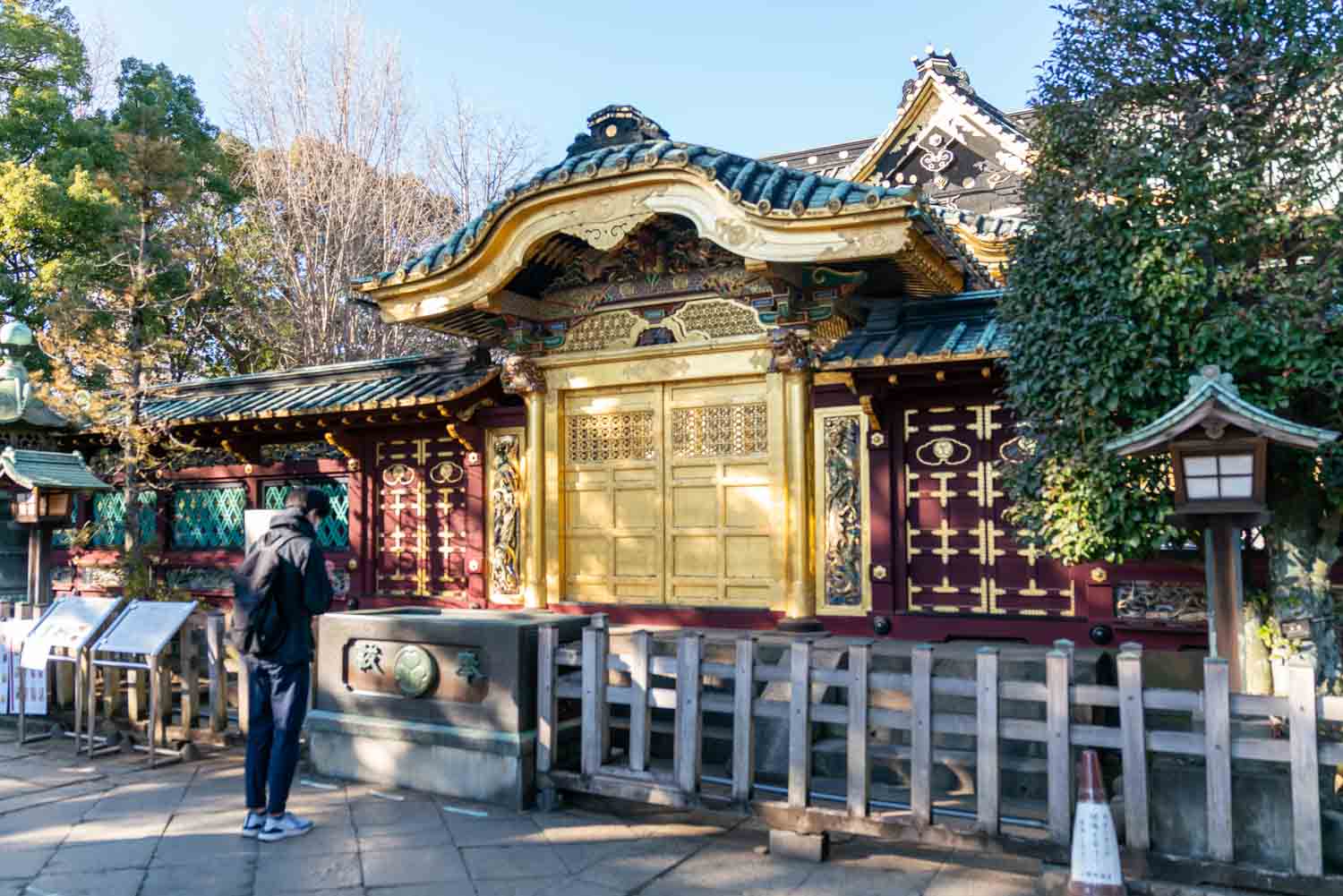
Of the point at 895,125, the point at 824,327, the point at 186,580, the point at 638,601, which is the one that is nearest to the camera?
the point at 824,327

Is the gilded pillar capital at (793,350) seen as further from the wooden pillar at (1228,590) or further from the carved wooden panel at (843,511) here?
the wooden pillar at (1228,590)

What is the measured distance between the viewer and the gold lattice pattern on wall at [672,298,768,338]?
30.1 feet

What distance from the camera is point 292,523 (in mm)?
5773

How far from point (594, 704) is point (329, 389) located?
713 centimetres

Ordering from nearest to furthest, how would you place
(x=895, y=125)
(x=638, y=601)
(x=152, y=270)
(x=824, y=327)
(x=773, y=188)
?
1. (x=773, y=188)
2. (x=824, y=327)
3. (x=638, y=601)
4. (x=152, y=270)
5. (x=895, y=125)

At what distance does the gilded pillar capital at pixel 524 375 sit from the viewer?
10.1 metres

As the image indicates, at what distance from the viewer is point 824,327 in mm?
8828

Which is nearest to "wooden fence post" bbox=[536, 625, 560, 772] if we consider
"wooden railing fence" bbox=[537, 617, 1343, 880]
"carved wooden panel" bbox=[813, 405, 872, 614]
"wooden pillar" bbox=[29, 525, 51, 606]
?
"wooden railing fence" bbox=[537, 617, 1343, 880]

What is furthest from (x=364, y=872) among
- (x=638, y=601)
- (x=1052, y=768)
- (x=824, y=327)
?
(x=824, y=327)

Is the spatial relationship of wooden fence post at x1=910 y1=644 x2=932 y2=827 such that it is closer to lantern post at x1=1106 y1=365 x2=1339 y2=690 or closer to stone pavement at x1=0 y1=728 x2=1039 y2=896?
stone pavement at x1=0 y1=728 x2=1039 y2=896

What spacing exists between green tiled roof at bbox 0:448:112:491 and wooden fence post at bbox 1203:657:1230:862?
9.28 metres

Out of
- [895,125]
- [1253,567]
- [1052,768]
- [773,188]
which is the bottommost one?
[1052,768]

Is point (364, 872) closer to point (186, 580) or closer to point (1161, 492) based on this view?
point (1161, 492)

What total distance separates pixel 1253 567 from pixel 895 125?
921 centimetres
